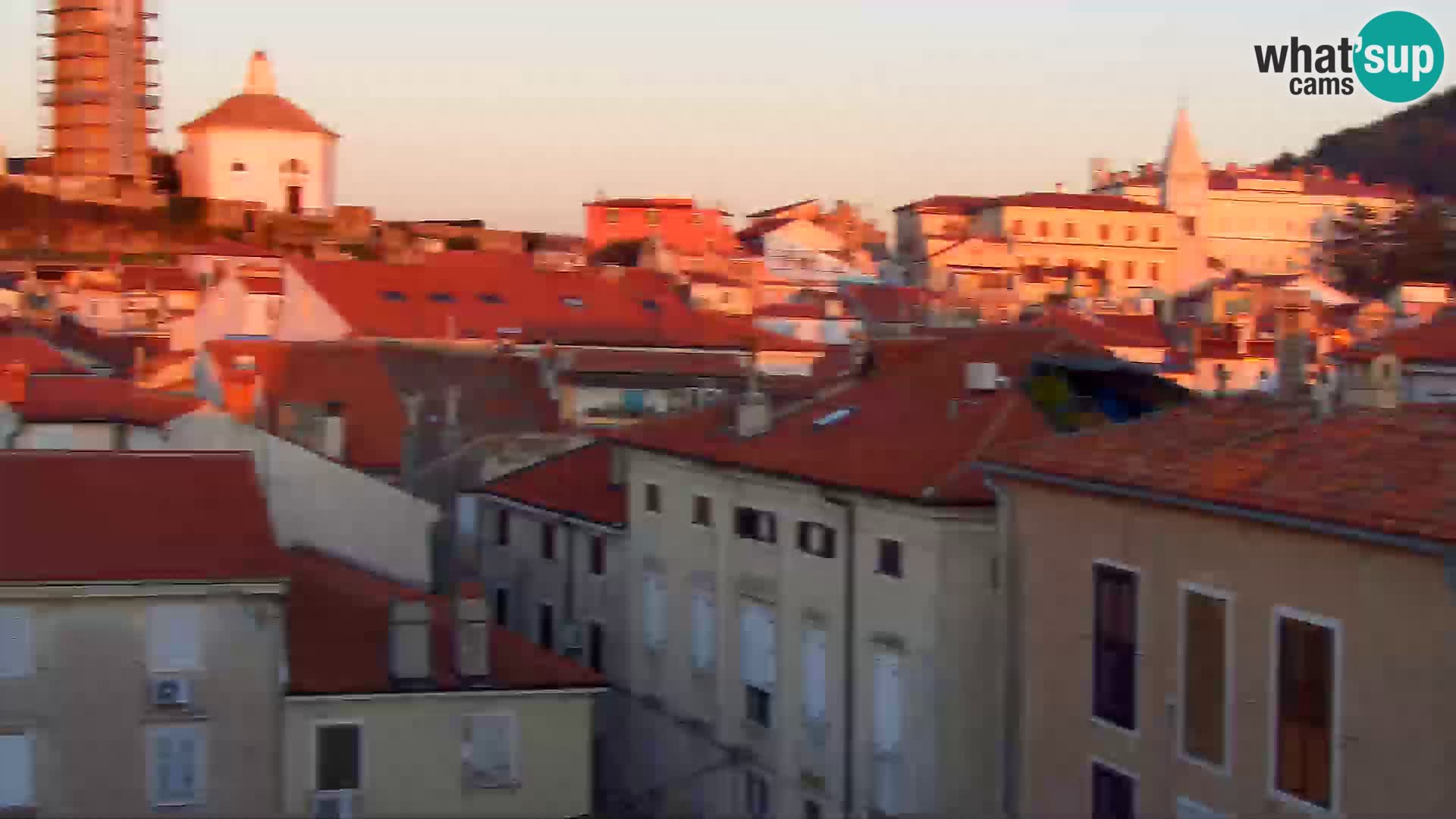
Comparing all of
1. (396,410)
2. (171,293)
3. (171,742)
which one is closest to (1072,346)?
(171,742)

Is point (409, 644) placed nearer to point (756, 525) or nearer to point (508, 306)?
point (756, 525)

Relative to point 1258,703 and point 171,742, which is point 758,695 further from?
point 1258,703

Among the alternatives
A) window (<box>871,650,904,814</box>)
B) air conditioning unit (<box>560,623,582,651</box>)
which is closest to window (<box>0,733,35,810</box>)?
window (<box>871,650,904,814</box>)

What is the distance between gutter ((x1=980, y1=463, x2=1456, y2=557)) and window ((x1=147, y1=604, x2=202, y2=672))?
8461 mm

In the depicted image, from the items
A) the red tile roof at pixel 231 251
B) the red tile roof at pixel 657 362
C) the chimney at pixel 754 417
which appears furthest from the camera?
the red tile roof at pixel 231 251

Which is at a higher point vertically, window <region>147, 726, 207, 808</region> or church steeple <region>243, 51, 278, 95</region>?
church steeple <region>243, 51, 278, 95</region>

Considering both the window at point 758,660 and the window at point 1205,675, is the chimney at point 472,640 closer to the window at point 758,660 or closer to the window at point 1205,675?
the window at point 758,660

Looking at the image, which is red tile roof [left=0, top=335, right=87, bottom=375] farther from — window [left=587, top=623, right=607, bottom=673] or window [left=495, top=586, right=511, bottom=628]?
window [left=587, top=623, right=607, bottom=673]

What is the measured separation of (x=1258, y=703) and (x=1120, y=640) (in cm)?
181

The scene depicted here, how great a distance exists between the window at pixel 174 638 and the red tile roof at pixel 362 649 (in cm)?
100

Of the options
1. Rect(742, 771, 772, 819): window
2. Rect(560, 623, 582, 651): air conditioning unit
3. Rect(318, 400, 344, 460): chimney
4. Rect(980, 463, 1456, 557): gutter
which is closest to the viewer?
Rect(980, 463, 1456, 557): gutter

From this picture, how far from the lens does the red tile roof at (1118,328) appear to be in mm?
46719

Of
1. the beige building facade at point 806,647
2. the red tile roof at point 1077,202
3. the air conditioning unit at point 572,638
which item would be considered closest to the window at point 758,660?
the beige building facade at point 806,647

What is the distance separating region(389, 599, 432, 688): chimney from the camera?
20.0 metres
